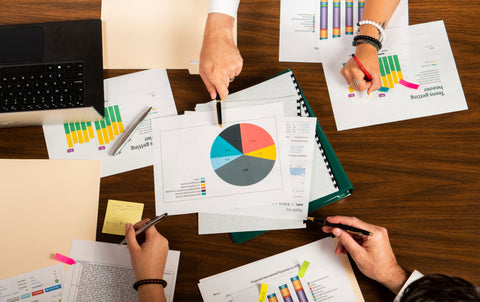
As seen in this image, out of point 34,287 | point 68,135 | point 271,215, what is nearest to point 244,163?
point 271,215

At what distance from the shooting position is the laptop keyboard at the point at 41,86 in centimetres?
96

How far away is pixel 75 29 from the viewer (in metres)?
1.05

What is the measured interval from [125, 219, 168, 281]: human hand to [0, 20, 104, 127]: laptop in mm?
350

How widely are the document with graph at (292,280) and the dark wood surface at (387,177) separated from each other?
22mm

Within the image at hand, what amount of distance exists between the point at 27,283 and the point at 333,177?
85cm

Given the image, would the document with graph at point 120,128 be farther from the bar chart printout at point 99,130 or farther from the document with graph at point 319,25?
the document with graph at point 319,25

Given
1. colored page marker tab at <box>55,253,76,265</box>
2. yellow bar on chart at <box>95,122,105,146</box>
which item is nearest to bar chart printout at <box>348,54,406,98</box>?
yellow bar on chart at <box>95,122,105,146</box>

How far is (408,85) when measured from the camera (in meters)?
1.04

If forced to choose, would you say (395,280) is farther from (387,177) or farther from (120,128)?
(120,128)

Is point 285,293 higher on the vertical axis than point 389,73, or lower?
lower

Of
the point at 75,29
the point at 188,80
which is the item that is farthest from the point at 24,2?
the point at 188,80

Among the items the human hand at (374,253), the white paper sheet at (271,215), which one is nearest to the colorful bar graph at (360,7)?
the white paper sheet at (271,215)

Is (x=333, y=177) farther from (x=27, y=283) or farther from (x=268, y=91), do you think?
(x=27, y=283)

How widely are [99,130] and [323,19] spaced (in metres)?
0.73
